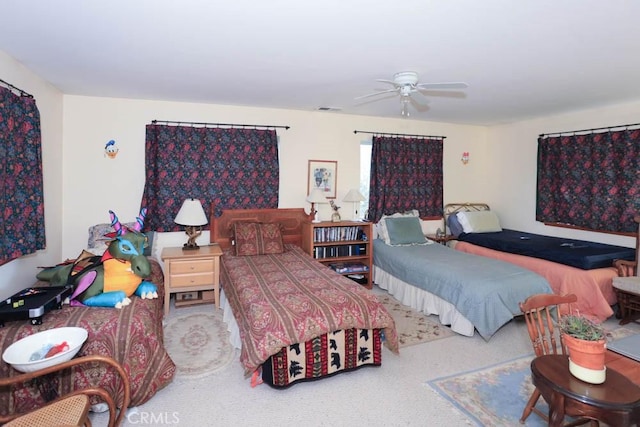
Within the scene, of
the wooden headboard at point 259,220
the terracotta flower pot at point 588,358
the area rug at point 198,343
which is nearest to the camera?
the terracotta flower pot at point 588,358

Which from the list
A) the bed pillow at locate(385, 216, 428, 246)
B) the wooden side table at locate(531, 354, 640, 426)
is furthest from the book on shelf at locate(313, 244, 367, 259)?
the wooden side table at locate(531, 354, 640, 426)

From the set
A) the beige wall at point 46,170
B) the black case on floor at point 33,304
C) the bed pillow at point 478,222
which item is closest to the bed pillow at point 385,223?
the bed pillow at point 478,222

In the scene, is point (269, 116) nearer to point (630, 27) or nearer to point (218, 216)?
point (218, 216)

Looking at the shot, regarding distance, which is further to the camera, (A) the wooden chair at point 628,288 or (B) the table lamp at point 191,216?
(B) the table lamp at point 191,216

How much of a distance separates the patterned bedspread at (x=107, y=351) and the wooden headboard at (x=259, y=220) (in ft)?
6.35

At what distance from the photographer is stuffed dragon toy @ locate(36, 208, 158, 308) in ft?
8.36

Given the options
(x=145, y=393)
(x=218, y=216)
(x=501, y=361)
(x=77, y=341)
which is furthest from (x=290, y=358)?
(x=218, y=216)

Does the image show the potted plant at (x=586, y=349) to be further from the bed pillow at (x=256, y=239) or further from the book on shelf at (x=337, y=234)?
the book on shelf at (x=337, y=234)

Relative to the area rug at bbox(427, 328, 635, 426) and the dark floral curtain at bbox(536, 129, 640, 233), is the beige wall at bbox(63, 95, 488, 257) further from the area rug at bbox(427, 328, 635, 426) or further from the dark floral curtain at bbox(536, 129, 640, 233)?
the area rug at bbox(427, 328, 635, 426)

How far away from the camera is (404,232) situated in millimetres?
4777

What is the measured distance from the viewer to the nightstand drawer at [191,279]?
3.73 m

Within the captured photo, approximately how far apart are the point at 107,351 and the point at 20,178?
170 cm

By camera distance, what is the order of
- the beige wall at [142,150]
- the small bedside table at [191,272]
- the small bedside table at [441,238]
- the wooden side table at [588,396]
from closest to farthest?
1. the wooden side table at [588,396]
2. the beige wall at [142,150]
3. the small bedside table at [191,272]
4. the small bedside table at [441,238]

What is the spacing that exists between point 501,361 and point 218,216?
3.36m
